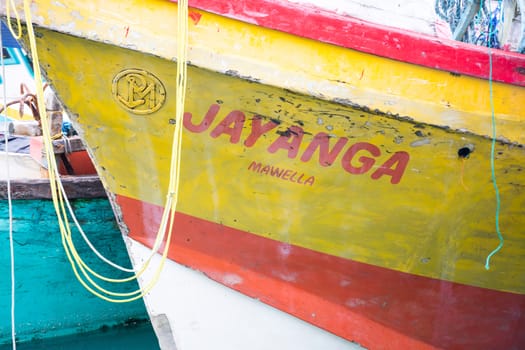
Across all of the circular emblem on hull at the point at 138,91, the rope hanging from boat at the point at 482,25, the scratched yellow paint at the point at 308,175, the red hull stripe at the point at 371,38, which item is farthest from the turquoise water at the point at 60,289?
the rope hanging from boat at the point at 482,25

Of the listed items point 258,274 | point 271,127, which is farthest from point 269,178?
point 258,274

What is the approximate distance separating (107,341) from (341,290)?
2.19m

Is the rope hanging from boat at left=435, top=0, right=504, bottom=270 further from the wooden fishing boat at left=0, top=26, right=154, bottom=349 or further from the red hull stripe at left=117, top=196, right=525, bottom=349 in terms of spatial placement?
the wooden fishing boat at left=0, top=26, right=154, bottom=349

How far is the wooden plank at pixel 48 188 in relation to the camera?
305 centimetres

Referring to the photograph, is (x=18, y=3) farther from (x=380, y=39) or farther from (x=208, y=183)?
(x=380, y=39)

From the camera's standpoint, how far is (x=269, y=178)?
2.21 meters

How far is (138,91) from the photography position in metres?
2.06

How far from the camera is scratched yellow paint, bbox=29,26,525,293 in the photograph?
2.03m

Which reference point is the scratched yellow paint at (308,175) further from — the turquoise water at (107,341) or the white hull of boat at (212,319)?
the turquoise water at (107,341)

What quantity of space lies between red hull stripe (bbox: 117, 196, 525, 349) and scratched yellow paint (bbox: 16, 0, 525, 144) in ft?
2.51

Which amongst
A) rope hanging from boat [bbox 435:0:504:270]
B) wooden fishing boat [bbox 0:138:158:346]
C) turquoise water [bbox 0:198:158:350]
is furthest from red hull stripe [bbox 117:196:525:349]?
turquoise water [bbox 0:198:158:350]

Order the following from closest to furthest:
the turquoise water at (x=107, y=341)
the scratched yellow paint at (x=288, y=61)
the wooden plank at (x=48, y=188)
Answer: the scratched yellow paint at (x=288, y=61) < the wooden plank at (x=48, y=188) < the turquoise water at (x=107, y=341)

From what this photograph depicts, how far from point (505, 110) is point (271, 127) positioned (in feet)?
3.06

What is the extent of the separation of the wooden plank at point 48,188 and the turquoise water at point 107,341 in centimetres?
124
